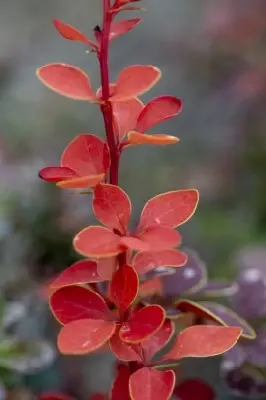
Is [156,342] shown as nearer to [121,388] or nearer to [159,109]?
[121,388]

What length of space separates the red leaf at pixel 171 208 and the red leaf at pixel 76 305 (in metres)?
0.05

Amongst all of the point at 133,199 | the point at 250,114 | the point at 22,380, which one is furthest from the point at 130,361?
the point at 250,114

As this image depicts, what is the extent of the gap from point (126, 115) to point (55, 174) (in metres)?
0.07

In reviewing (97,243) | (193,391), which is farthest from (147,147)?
(97,243)

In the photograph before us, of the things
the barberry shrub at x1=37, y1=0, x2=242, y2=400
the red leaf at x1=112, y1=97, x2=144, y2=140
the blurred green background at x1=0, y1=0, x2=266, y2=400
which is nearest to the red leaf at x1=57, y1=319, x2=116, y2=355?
the barberry shrub at x1=37, y1=0, x2=242, y2=400

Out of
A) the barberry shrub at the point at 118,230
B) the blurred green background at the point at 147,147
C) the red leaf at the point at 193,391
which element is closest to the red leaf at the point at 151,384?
the barberry shrub at the point at 118,230

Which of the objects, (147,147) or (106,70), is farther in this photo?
(147,147)

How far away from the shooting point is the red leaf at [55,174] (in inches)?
13.5

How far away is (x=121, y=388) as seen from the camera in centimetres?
39

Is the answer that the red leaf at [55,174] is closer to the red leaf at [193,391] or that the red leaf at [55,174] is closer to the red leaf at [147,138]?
the red leaf at [147,138]

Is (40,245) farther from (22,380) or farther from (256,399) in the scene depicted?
(256,399)

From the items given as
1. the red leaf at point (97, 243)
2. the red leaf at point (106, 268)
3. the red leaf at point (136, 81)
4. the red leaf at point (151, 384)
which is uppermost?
the red leaf at point (136, 81)

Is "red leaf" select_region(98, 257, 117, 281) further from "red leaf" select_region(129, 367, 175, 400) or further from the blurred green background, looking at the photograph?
the blurred green background

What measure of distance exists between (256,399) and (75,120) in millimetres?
832
